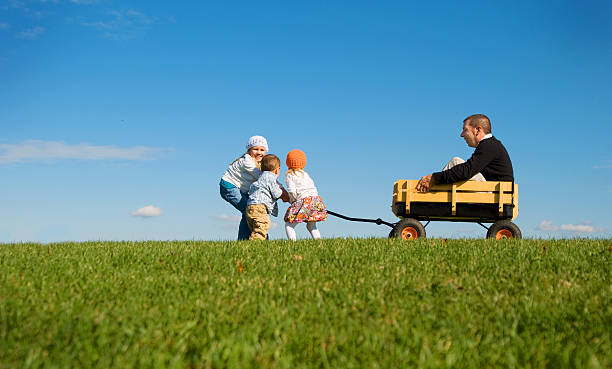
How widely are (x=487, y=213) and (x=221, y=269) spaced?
6.37 meters

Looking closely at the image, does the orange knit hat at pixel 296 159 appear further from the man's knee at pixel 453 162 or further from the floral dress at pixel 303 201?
the man's knee at pixel 453 162

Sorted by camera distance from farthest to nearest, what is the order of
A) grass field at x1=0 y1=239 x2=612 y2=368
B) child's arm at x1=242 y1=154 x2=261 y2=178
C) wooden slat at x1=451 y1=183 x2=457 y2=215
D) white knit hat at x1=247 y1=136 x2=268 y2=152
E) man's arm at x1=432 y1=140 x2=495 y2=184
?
white knit hat at x1=247 y1=136 x2=268 y2=152, child's arm at x1=242 y1=154 x2=261 y2=178, wooden slat at x1=451 y1=183 x2=457 y2=215, man's arm at x1=432 y1=140 x2=495 y2=184, grass field at x1=0 y1=239 x2=612 y2=368

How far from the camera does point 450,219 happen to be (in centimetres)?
Result: 1136

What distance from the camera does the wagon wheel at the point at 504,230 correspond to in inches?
428

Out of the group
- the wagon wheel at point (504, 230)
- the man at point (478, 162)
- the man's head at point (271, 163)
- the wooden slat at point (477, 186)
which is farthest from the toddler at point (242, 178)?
the wagon wheel at point (504, 230)

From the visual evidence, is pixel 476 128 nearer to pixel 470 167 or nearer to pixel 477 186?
pixel 470 167

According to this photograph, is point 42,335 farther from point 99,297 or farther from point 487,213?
point 487,213

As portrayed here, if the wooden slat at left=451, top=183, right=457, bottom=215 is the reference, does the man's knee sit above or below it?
above

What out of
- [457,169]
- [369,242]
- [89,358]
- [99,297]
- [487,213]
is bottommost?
[89,358]

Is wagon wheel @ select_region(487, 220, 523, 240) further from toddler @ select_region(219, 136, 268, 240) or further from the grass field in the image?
toddler @ select_region(219, 136, 268, 240)

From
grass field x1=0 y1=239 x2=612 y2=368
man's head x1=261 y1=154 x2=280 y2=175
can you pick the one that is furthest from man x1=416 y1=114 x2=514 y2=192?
grass field x1=0 y1=239 x2=612 y2=368

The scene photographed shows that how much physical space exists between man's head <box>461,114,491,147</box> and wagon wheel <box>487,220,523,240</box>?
170cm

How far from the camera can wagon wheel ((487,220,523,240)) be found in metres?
10.9

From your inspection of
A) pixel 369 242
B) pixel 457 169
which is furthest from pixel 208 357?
pixel 457 169
